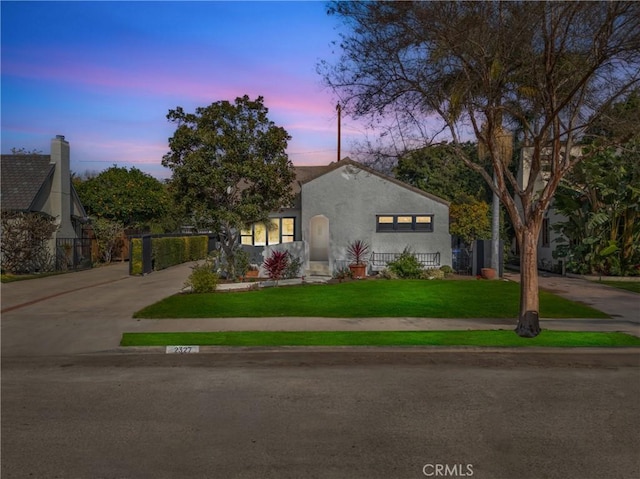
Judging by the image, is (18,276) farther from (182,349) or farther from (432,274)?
(432,274)

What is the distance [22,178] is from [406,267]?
1960cm

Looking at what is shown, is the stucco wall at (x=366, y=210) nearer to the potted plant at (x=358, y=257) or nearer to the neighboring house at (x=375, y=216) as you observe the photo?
the neighboring house at (x=375, y=216)

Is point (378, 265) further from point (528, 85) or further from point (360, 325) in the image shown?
point (528, 85)

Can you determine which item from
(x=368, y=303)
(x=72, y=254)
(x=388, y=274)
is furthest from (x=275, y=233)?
(x=72, y=254)

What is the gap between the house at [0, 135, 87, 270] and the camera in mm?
27017

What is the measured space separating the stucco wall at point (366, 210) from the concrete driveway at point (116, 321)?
589 cm

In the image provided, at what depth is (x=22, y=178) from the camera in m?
28.4

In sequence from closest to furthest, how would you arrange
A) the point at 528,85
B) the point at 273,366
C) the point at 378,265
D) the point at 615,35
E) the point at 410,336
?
the point at 273,366, the point at 615,35, the point at 410,336, the point at 528,85, the point at 378,265

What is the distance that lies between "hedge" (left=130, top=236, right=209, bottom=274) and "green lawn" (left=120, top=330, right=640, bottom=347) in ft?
46.1

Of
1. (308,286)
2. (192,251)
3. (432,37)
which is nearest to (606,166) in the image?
(308,286)

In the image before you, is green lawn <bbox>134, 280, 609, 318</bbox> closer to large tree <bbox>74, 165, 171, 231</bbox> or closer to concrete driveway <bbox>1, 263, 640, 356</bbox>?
concrete driveway <bbox>1, 263, 640, 356</bbox>

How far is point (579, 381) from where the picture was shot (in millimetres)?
8727

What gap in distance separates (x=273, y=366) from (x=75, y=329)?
5779 millimetres

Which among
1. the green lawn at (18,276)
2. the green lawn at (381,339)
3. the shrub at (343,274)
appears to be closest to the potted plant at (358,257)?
the shrub at (343,274)
